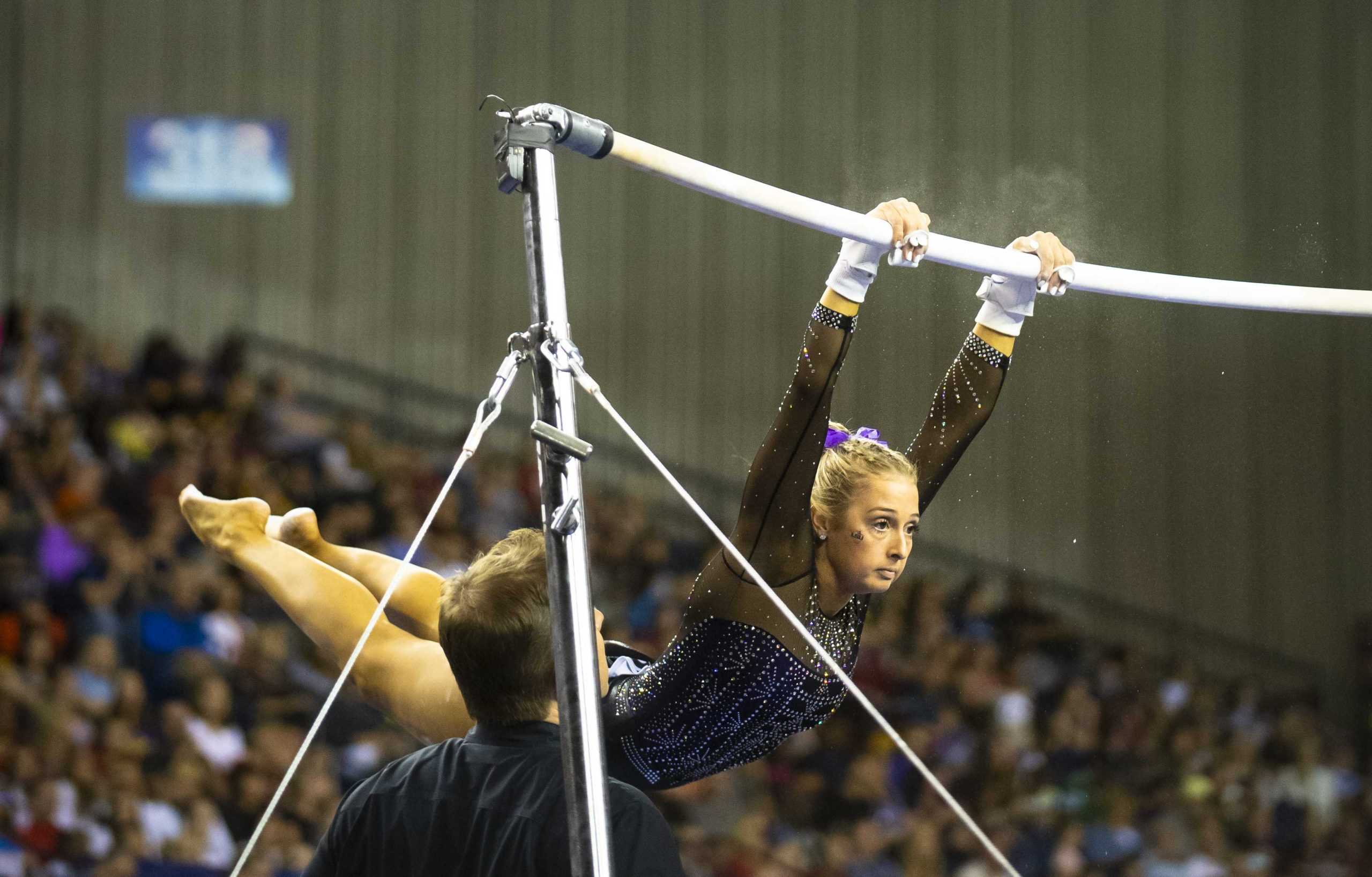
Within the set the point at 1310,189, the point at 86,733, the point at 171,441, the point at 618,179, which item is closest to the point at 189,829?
the point at 86,733

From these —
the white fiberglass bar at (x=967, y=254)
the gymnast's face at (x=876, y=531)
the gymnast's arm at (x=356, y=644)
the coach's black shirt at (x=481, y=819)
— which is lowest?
the gymnast's arm at (x=356, y=644)

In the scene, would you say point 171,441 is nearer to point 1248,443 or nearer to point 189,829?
point 189,829

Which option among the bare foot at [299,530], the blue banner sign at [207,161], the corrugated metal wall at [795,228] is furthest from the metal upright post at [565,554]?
the blue banner sign at [207,161]

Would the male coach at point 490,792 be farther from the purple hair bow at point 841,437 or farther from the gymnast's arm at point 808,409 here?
the purple hair bow at point 841,437

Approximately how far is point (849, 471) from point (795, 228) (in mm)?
3891

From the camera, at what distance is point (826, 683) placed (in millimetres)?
2105

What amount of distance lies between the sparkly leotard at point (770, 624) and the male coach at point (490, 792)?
594 millimetres

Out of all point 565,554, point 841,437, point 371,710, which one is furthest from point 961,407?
point 371,710

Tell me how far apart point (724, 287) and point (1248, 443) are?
7.65ft

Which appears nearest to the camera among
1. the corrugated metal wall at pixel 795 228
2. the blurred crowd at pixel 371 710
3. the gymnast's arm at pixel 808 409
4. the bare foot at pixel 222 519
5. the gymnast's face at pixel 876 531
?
the gymnast's arm at pixel 808 409

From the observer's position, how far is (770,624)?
80.9 inches

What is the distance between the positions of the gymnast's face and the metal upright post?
0.71 m

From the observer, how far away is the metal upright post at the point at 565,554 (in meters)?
1.26

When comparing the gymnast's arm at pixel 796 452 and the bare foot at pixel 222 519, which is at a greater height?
the gymnast's arm at pixel 796 452
